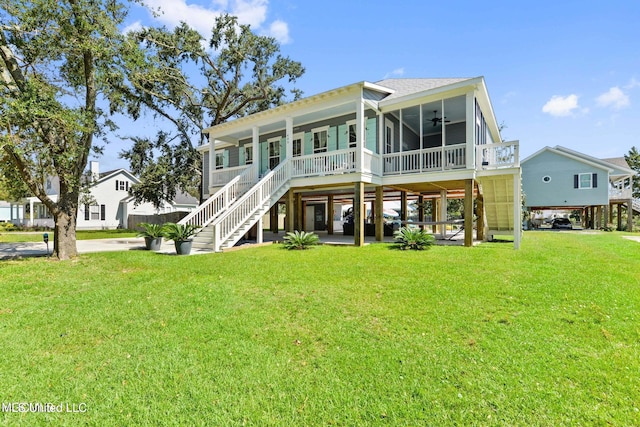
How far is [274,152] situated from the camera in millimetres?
16609

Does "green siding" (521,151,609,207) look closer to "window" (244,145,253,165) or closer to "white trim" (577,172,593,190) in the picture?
"white trim" (577,172,593,190)

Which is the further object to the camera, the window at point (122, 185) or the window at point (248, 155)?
the window at point (122, 185)

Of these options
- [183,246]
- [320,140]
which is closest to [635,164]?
[320,140]

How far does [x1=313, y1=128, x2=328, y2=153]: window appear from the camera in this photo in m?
14.6

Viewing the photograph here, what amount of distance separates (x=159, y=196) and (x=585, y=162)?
109ft

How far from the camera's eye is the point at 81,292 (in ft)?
19.3

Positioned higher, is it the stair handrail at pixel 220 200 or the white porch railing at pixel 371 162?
the white porch railing at pixel 371 162

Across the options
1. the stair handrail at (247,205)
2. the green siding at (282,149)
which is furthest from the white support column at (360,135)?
the green siding at (282,149)

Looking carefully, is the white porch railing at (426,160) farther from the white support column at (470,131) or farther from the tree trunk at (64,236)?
the tree trunk at (64,236)

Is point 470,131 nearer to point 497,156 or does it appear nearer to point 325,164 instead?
point 497,156

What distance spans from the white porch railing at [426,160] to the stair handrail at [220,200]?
19.8 ft

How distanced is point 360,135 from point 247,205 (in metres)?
4.78

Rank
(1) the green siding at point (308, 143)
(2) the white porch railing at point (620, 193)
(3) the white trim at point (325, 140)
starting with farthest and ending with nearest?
(2) the white porch railing at point (620, 193) < (1) the green siding at point (308, 143) < (3) the white trim at point (325, 140)

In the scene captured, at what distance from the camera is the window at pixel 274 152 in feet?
53.9
